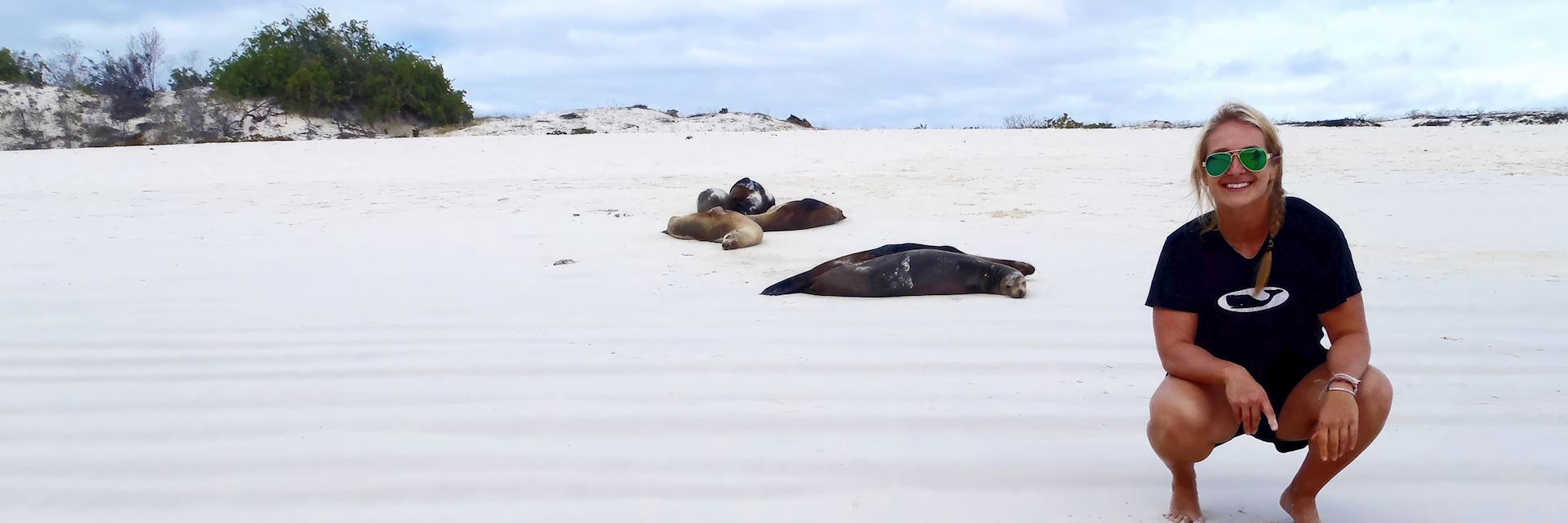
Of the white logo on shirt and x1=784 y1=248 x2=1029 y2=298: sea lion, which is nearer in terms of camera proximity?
the white logo on shirt

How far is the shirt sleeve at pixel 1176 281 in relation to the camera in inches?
91.4

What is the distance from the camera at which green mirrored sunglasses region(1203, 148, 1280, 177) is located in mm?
2215

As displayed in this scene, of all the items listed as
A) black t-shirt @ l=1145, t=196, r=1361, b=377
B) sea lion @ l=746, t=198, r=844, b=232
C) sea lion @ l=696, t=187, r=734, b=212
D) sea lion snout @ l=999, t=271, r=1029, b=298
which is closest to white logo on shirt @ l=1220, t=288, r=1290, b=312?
black t-shirt @ l=1145, t=196, r=1361, b=377

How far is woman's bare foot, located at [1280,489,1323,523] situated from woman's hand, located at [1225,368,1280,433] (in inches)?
9.7

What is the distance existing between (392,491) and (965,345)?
88.5 inches

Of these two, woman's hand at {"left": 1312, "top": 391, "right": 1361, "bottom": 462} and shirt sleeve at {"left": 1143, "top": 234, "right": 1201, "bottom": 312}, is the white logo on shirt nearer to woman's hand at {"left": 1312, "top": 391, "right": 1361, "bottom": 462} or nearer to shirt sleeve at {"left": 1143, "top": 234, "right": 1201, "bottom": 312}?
shirt sleeve at {"left": 1143, "top": 234, "right": 1201, "bottom": 312}

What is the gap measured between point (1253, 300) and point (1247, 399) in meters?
0.27

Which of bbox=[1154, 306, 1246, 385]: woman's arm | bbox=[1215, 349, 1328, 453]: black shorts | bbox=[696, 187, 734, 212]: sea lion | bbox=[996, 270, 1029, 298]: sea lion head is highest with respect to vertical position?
bbox=[1154, 306, 1246, 385]: woman's arm

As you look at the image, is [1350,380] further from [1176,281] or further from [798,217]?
[798,217]

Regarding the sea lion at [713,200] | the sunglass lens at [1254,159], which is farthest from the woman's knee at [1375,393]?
the sea lion at [713,200]

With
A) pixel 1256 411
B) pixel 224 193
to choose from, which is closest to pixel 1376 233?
pixel 1256 411

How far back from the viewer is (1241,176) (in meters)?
2.24

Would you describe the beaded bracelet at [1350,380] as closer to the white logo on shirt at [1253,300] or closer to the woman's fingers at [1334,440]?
the woman's fingers at [1334,440]

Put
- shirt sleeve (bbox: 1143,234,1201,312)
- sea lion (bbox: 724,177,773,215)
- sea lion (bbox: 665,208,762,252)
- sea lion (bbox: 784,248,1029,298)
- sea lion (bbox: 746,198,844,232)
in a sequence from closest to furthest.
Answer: shirt sleeve (bbox: 1143,234,1201,312)
sea lion (bbox: 784,248,1029,298)
sea lion (bbox: 665,208,762,252)
sea lion (bbox: 746,198,844,232)
sea lion (bbox: 724,177,773,215)
